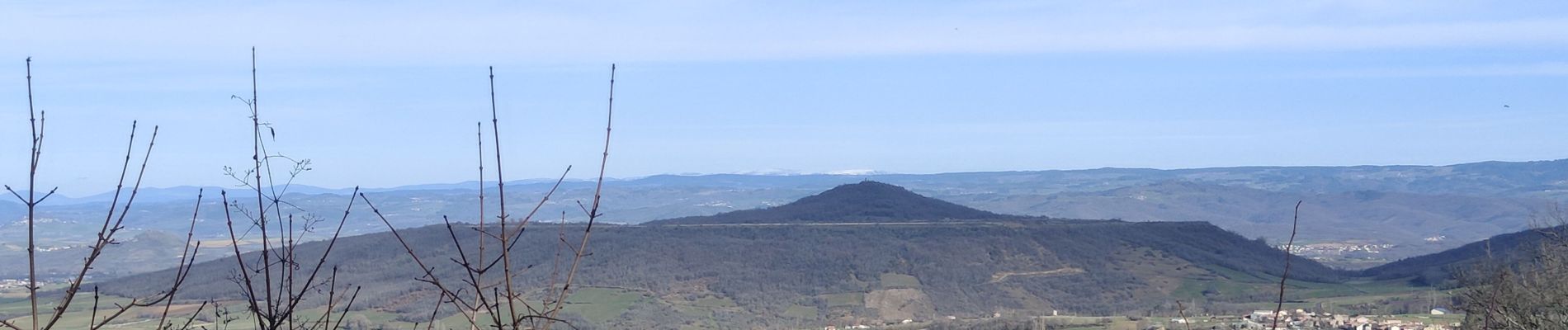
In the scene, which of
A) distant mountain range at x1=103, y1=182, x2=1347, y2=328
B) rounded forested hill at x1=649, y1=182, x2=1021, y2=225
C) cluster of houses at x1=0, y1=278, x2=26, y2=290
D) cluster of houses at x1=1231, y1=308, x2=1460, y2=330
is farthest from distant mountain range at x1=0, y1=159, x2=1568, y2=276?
cluster of houses at x1=1231, y1=308, x2=1460, y2=330

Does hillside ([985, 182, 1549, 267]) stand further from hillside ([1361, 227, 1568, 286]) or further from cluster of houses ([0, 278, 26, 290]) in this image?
cluster of houses ([0, 278, 26, 290])

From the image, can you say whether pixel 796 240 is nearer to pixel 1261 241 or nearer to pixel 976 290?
pixel 976 290

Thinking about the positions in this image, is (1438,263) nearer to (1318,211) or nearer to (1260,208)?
(1318,211)

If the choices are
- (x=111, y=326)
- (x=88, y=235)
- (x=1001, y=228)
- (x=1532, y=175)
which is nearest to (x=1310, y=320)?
(x=1001, y=228)

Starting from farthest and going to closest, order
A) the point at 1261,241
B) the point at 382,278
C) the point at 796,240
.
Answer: the point at 1261,241, the point at 796,240, the point at 382,278

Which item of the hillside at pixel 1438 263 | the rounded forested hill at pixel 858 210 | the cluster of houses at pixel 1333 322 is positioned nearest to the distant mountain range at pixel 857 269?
the rounded forested hill at pixel 858 210

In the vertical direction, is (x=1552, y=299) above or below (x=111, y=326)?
above
